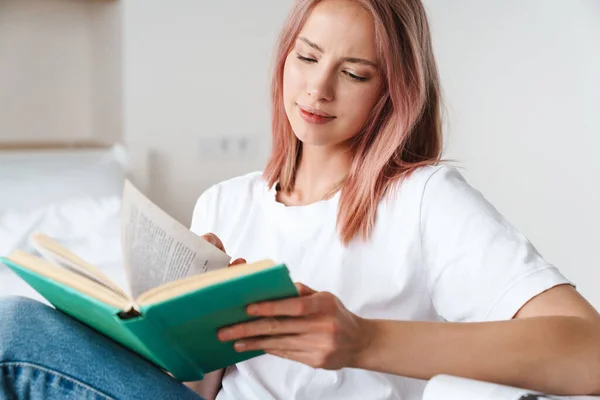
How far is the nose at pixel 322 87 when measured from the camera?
1.15 m

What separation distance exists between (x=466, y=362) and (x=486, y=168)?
7.16ft

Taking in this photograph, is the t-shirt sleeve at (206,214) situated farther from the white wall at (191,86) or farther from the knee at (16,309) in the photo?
the white wall at (191,86)

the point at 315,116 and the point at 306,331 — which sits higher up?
the point at 315,116

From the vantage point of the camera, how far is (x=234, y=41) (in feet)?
9.20

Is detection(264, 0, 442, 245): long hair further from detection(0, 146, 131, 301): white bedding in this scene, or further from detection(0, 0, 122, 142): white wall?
detection(0, 0, 122, 142): white wall

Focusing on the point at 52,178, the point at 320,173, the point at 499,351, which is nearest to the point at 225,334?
the point at 499,351

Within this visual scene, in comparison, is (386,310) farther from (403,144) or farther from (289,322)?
(289,322)

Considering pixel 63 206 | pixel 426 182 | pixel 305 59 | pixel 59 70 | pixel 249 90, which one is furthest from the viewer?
pixel 249 90

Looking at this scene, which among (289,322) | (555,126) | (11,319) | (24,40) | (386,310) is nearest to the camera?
(289,322)

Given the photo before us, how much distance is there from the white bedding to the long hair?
1.10 metres

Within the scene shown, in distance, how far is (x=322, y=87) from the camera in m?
1.15

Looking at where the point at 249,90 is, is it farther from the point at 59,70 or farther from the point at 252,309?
the point at 252,309

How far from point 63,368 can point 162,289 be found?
0.27 m

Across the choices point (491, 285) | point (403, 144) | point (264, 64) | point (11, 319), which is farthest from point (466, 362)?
point (264, 64)
